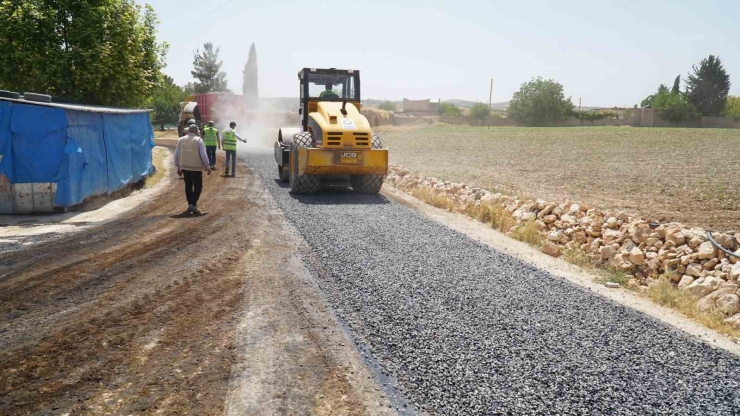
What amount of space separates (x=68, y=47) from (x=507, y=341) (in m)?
17.5

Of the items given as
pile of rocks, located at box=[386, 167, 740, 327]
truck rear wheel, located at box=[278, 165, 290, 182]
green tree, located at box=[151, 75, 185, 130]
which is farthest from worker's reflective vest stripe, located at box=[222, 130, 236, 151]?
green tree, located at box=[151, 75, 185, 130]

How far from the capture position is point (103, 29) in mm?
17359

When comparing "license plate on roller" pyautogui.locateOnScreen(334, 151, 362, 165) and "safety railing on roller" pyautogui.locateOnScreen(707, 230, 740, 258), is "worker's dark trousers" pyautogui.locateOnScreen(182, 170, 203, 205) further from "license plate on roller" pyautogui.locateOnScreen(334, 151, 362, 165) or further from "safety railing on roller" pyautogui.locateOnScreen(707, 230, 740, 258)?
"safety railing on roller" pyautogui.locateOnScreen(707, 230, 740, 258)

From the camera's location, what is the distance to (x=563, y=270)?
330 inches

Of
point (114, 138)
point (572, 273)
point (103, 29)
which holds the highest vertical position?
point (103, 29)

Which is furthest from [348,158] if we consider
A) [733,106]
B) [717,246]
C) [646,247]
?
[733,106]

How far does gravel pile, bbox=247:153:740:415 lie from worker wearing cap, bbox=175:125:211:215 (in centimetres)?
397

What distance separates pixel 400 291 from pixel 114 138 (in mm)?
10792

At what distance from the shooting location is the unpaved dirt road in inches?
155

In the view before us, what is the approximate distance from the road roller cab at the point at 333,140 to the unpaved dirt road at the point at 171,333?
4.88 metres

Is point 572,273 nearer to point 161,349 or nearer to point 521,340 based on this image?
point 521,340

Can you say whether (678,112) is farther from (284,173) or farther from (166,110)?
(284,173)

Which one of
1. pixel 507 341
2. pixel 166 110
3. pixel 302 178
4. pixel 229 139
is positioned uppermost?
pixel 166 110

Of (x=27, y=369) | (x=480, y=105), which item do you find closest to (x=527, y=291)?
(x=27, y=369)
